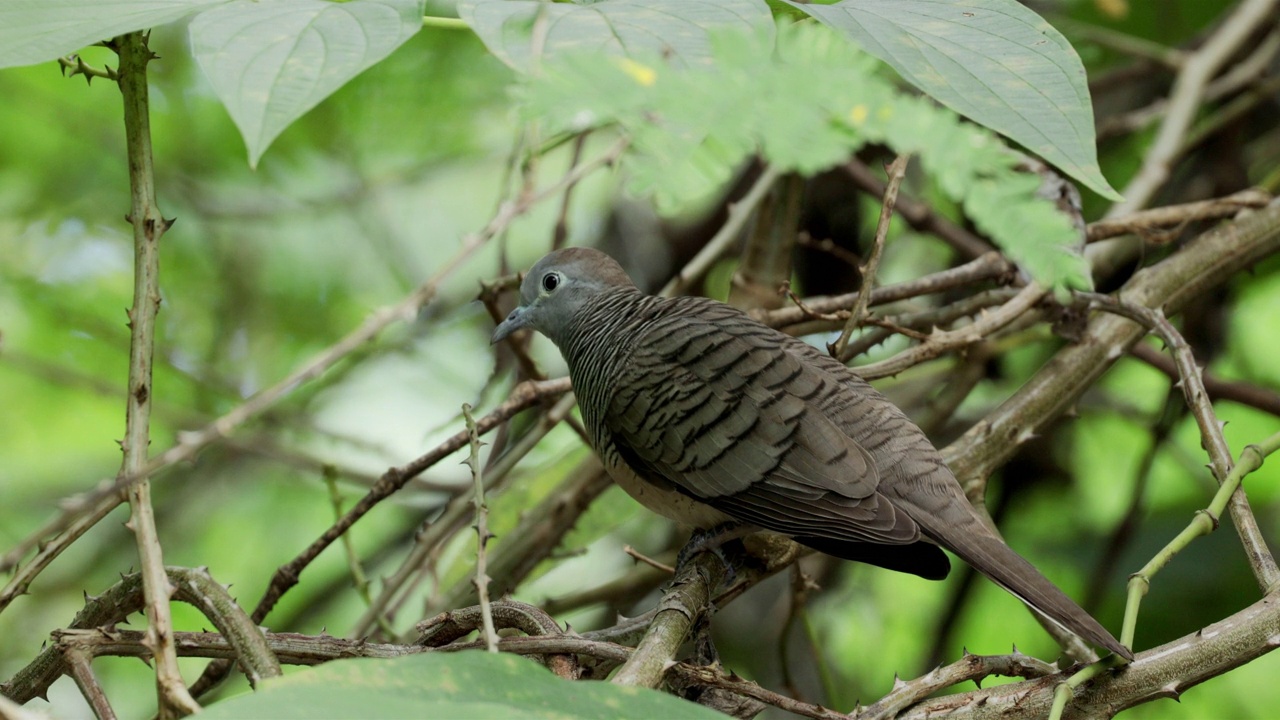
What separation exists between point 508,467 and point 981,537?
1.28 metres

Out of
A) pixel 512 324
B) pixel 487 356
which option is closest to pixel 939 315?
pixel 512 324

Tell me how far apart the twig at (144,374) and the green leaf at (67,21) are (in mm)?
245

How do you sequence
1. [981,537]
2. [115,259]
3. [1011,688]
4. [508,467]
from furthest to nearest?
[115,259]
[508,467]
[981,537]
[1011,688]

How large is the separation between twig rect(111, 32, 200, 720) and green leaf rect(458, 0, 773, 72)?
586 millimetres

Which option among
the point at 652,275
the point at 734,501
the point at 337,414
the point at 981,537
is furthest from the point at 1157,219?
the point at 337,414

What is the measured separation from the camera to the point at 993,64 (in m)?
1.21

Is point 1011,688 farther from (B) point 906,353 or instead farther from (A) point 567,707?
(B) point 906,353

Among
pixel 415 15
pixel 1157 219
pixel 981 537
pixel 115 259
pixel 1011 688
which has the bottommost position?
pixel 1011 688

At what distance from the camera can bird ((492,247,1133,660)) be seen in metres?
2.02

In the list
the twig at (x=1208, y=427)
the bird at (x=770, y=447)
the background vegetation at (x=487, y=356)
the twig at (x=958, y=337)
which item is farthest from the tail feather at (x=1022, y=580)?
the background vegetation at (x=487, y=356)

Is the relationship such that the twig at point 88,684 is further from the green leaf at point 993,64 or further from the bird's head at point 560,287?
the bird's head at point 560,287

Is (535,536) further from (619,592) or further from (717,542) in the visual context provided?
(717,542)

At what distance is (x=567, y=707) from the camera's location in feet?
3.43

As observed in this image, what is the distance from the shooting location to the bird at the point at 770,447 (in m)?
2.02
